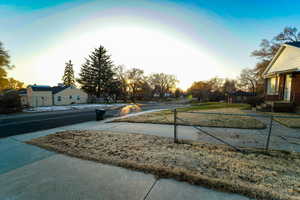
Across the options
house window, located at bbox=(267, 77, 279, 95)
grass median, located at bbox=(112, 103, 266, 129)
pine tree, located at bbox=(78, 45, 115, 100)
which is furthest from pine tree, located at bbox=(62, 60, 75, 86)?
house window, located at bbox=(267, 77, 279, 95)

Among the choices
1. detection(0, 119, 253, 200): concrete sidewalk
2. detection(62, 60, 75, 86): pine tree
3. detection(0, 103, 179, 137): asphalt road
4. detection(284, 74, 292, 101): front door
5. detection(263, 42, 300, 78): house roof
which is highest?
detection(62, 60, 75, 86): pine tree

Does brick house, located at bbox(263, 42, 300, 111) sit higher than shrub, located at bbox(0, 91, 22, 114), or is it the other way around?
brick house, located at bbox(263, 42, 300, 111)

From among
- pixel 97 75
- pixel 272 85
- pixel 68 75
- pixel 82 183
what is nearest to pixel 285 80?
pixel 272 85

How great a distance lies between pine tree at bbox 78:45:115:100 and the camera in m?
31.4

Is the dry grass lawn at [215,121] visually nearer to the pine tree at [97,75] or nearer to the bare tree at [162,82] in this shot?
the pine tree at [97,75]

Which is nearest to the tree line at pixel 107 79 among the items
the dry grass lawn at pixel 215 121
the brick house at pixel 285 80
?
the dry grass lawn at pixel 215 121

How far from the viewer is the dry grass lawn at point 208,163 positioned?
192 centimetres

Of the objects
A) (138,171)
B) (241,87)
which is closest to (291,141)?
(138,171)

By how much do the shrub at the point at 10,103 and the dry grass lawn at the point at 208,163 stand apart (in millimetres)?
14863

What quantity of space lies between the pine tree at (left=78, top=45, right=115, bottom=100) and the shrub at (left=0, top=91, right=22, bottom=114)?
17888mm

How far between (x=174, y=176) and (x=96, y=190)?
136 centimetres

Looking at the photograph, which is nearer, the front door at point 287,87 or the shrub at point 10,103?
the front door at point 287,87

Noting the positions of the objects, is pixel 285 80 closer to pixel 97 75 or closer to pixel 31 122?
→ pixel 31 122

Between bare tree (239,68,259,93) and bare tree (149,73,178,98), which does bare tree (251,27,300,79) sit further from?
bare tree (149,73,178,98)
